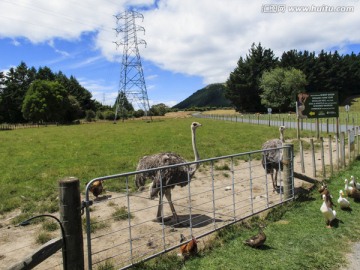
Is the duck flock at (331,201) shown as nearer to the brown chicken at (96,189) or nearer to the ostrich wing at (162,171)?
the ostrich wing at (162,171)

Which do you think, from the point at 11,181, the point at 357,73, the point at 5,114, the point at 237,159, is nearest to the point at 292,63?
the point at 357,73

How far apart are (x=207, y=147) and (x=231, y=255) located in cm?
1387

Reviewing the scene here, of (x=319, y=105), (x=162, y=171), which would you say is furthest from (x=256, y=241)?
(x=319, y=105)

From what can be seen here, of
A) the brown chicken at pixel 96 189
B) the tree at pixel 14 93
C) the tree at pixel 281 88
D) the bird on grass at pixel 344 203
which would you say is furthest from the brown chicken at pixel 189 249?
the tree at pixel 14 93

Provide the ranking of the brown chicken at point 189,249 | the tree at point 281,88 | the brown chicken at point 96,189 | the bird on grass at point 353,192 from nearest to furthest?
the brown chicken at point 189,249 < the bird on grass at point 353,192 < the brown chicken at point 96,189 < the tree at point 281,88

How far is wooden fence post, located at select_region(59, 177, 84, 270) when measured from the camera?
409cm

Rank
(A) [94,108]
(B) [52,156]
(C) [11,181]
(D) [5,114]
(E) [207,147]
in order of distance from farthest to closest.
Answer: (A) [94,108]
(D) [5,114]
(E) [207,147]
(B) [52,156]
(C) [11,181]

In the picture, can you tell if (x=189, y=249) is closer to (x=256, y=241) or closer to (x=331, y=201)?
(x=256, y=241)

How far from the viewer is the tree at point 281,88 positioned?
74.9 m

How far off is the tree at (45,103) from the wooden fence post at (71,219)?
7643cm

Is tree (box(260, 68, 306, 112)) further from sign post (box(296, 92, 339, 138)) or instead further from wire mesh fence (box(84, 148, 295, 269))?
wire mesh fence (box(84, 148, 295, 269))

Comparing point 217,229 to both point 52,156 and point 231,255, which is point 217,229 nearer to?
point 231,255

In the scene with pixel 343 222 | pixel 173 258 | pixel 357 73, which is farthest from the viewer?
pixel 357 73

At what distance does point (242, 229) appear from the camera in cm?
652
